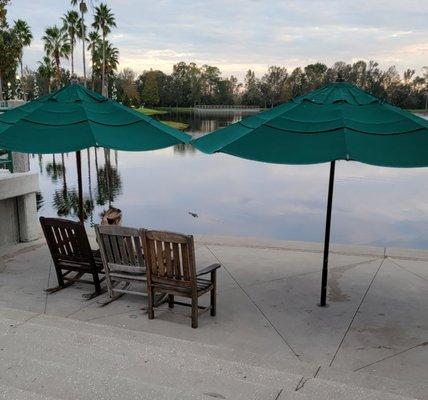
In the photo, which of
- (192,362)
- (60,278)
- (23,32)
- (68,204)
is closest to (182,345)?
(192,362)

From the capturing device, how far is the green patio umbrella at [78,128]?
5.05 m

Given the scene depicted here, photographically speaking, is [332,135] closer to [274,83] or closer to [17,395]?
[17,395]

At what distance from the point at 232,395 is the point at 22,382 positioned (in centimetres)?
134

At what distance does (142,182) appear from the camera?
68.6 ft

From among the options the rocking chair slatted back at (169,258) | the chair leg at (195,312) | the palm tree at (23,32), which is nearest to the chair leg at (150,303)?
the rocking chair slatted back at (169,258)

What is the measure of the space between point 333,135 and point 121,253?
254cm

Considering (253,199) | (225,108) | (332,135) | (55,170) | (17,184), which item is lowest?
(253,199)

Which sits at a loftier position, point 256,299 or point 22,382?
point 22,382

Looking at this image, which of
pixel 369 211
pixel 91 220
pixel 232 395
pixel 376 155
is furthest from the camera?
→ pixel 369 211

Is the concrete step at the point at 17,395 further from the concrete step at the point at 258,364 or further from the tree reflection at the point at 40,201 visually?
the tree reflection at the point at 40,201

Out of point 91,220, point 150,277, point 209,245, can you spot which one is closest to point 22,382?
point 150,277

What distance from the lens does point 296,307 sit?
530 cm

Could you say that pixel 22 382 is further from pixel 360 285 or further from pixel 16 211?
pixel 16 211

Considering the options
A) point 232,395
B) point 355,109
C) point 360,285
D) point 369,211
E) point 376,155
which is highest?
point 355,109
